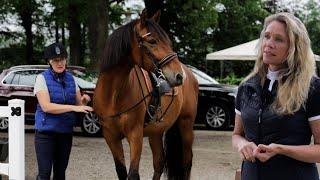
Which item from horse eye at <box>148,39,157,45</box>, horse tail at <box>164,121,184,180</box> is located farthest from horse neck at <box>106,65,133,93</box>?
horse tail at <box>164,121,184,180</box>

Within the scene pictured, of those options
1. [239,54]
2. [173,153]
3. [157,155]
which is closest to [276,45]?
[157,155]

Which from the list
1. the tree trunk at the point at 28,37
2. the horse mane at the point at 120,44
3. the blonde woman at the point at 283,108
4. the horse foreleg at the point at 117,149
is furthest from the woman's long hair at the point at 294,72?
the tree trunk at the point at 28,37

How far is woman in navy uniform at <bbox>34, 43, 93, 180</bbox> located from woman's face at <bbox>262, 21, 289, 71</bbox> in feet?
8.30

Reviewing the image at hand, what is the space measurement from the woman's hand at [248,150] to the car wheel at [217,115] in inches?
480

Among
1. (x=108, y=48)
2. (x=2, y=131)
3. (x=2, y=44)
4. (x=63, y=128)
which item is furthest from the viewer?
(x=2, y=44)

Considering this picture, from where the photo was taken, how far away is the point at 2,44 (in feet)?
114

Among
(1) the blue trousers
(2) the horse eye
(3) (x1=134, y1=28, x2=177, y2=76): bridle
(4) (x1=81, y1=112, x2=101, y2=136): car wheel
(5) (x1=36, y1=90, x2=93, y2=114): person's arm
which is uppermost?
(2) the horse eye

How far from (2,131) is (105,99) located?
344 inches

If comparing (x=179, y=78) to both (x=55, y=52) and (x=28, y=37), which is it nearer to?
(x=55, y=52)

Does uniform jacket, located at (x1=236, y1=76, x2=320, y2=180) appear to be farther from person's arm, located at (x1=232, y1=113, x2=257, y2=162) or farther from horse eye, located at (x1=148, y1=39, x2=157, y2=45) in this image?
horse eye, located at (x1=148, y1=39, x2=157, y2=45)

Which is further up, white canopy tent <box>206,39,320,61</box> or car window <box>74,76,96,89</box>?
white canopy tent <box>206,39,320,61</box>

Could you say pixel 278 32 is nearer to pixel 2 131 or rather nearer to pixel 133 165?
pixel 133 165

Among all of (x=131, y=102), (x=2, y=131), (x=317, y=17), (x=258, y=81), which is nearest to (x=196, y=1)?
(x=2, y=131)

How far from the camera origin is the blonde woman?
245 centimetres
